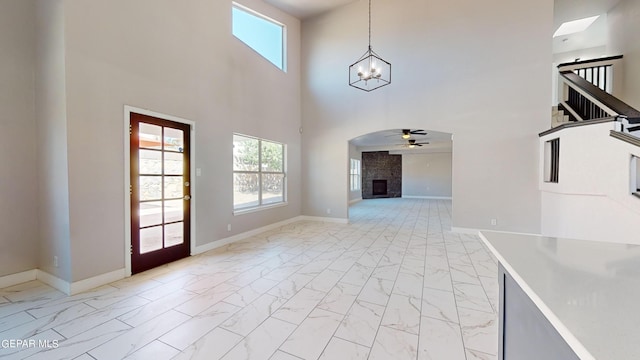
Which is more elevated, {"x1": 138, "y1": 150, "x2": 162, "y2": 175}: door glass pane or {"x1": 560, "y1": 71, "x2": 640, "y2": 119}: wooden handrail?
{"x1": 560, "y1": 71, "x2": 640, "y2": 119}: wooden handrail

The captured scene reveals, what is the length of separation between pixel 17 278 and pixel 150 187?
5.63 ft

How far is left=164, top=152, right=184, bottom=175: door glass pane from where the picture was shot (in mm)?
3750

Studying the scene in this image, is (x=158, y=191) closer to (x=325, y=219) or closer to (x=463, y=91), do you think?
(x=325, y=219)

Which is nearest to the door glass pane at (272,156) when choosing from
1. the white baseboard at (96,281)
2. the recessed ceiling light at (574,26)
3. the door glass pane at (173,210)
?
the door glass pane at (173,210)

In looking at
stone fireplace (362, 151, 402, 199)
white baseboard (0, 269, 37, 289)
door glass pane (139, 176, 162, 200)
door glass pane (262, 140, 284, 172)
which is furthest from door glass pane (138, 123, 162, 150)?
stone fireplace (362, 151, 402, 199)

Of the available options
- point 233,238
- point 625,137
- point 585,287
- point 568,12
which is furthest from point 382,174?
point 585,287

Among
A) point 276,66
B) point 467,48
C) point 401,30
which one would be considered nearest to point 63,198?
point 276,66

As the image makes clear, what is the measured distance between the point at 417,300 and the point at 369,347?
37.8 inches

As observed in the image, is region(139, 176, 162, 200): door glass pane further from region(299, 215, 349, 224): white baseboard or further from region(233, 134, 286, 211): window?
region(299, 215, 349, 224): white baseboard

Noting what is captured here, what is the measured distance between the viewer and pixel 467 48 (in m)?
5.48

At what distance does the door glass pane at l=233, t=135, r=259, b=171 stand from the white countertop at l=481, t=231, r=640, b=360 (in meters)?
4.68

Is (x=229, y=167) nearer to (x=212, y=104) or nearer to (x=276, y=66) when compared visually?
(x=212, y=104)

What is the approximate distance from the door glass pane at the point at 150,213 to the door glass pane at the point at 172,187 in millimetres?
187

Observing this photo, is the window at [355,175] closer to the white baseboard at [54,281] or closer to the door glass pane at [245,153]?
the door glass pane at [245,153]
